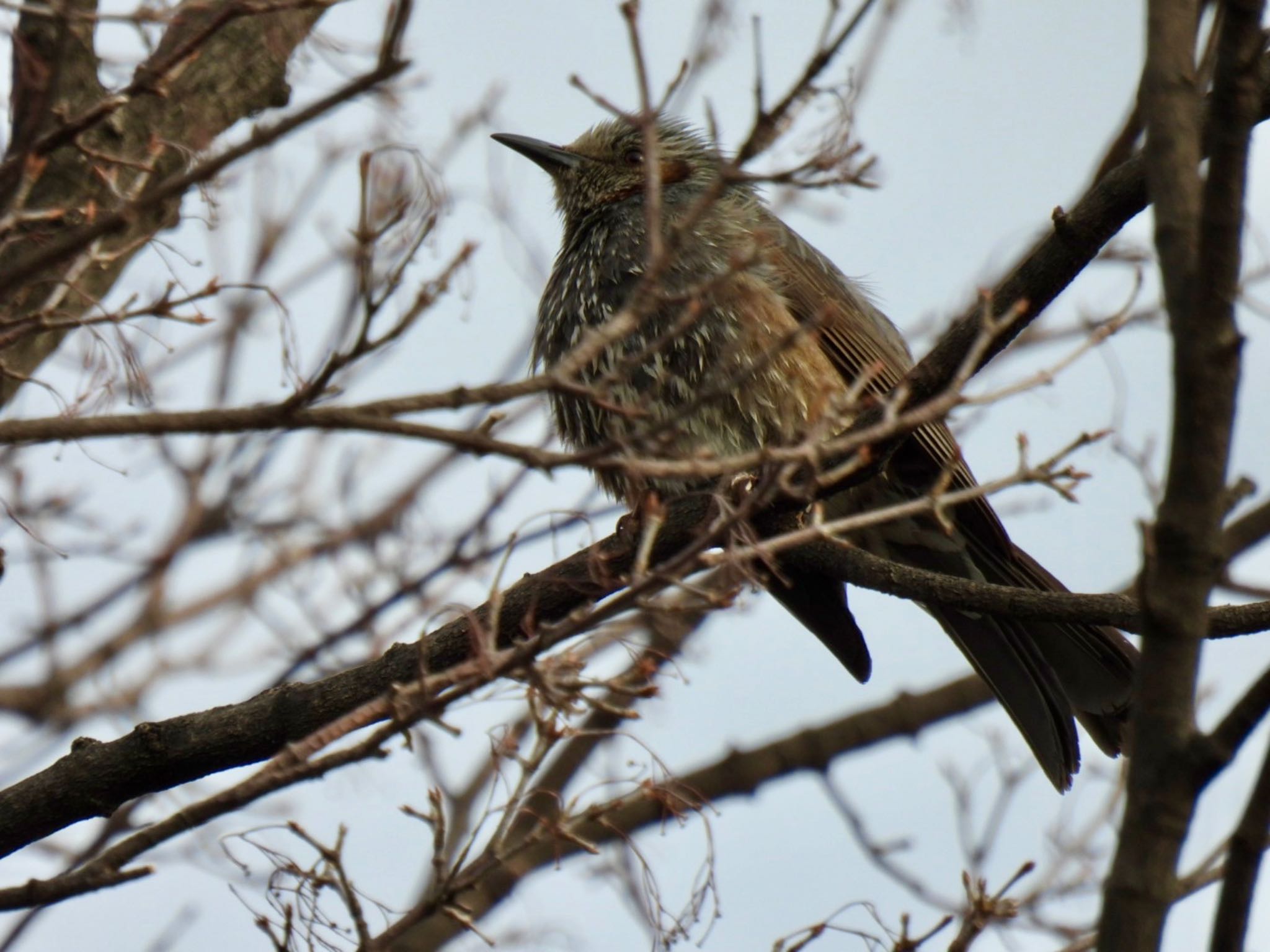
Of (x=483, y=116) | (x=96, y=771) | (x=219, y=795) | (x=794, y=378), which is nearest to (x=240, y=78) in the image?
(x=483, y=116)

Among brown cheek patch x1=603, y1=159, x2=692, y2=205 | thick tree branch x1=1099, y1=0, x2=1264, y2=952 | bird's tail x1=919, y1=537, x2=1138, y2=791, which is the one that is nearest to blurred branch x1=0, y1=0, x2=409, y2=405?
thick tree branch x1=1099, y1=0, x2=1264, y2=952

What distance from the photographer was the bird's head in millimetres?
5555

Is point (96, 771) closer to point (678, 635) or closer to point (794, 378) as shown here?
point (678, 635)

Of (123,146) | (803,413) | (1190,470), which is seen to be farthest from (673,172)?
(1190,470)

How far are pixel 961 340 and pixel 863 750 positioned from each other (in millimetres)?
3243

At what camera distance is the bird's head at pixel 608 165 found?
5555 millimetres

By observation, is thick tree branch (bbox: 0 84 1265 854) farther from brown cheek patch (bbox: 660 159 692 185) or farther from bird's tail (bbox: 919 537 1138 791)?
brown cheek patch (bbox: 660 159 692 185)

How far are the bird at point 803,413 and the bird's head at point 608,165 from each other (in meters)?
0.10

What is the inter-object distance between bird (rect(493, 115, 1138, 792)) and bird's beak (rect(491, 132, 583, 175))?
1.30 ft

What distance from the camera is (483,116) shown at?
198 inches

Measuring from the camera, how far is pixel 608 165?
18.7 feet

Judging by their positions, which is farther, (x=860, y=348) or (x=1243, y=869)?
(x=860, y=348)

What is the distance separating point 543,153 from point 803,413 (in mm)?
1804

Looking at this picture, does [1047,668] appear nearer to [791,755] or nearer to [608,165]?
[791,755]
